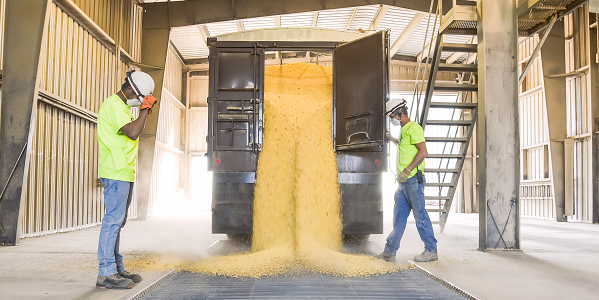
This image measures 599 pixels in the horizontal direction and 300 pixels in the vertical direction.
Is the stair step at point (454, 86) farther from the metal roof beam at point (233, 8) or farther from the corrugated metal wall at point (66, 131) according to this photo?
the metal roof beam at point (233, 8)

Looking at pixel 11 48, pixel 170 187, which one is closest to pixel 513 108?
pixel 11 48

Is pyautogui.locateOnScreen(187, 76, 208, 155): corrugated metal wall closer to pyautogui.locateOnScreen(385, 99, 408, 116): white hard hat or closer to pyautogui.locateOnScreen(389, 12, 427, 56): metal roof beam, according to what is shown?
pyautogui.locateOnScreen(389, 12, 427, 56): metal roof beam

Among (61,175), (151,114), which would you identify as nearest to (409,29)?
(151,114)

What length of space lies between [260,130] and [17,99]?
3884 mm

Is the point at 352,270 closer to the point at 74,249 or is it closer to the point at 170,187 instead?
the point at 74,249

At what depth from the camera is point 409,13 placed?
15.4 meters

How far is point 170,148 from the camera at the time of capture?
18984 mm

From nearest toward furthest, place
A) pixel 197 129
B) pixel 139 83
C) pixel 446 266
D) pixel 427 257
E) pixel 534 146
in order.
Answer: pixel 139 83
pixel 446 266
pixel 427 257
pixel 534 146
pixel 197 129

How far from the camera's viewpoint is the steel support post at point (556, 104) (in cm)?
1287

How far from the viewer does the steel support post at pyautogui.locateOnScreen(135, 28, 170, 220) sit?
12617 millimetres

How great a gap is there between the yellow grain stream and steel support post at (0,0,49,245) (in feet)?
9.07

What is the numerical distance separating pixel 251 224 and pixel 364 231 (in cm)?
142

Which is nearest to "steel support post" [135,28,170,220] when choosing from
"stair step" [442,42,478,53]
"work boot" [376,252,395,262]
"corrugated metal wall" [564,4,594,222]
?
"stair step" [442,42,478,53]

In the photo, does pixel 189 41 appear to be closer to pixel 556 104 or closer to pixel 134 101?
pixel 556 104
